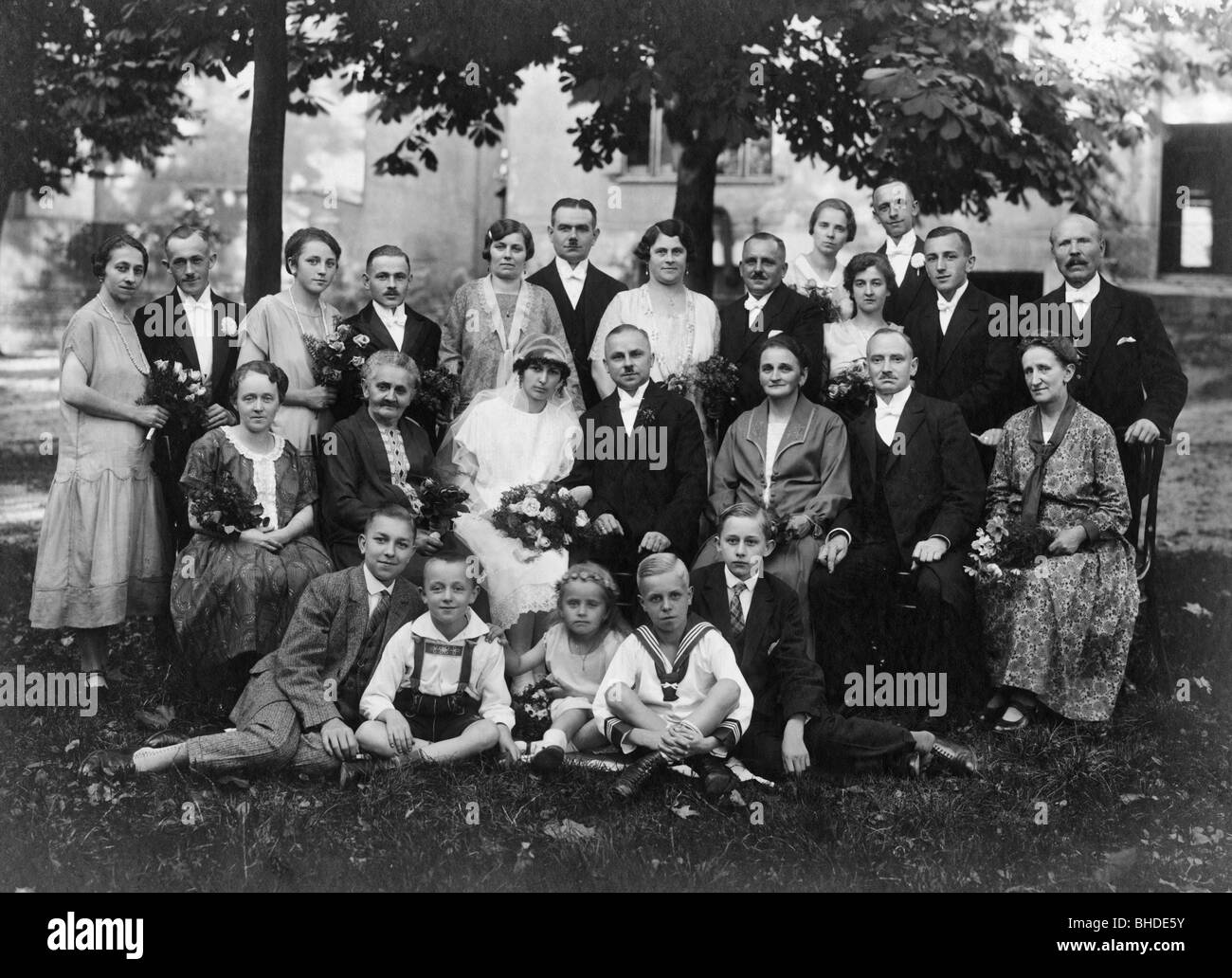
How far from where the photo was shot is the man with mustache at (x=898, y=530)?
5.98m

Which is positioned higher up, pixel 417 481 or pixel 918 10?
pixel 918 10

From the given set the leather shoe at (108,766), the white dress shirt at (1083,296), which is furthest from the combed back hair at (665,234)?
the leather shoe at (108,766)

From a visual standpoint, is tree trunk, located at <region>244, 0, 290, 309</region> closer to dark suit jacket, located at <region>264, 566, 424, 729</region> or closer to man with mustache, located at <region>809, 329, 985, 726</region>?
dark suit jacket, located at <region>264, 566, 424, 729</region>

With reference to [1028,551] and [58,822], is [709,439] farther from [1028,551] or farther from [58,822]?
[58,822]

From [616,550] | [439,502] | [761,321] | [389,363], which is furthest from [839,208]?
[439,502]

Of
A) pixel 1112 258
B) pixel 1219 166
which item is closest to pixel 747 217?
pixel 1112 258

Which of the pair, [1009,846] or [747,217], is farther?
[747,217]

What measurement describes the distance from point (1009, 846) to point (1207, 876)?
76 cm

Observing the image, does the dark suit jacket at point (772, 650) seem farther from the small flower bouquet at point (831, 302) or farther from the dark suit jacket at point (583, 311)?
the dark suit jacket at point (583, 311)

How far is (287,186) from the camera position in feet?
49.4

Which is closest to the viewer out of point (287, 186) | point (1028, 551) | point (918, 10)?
point (1028, 551)

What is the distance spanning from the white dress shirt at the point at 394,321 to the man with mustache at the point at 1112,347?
305cm
